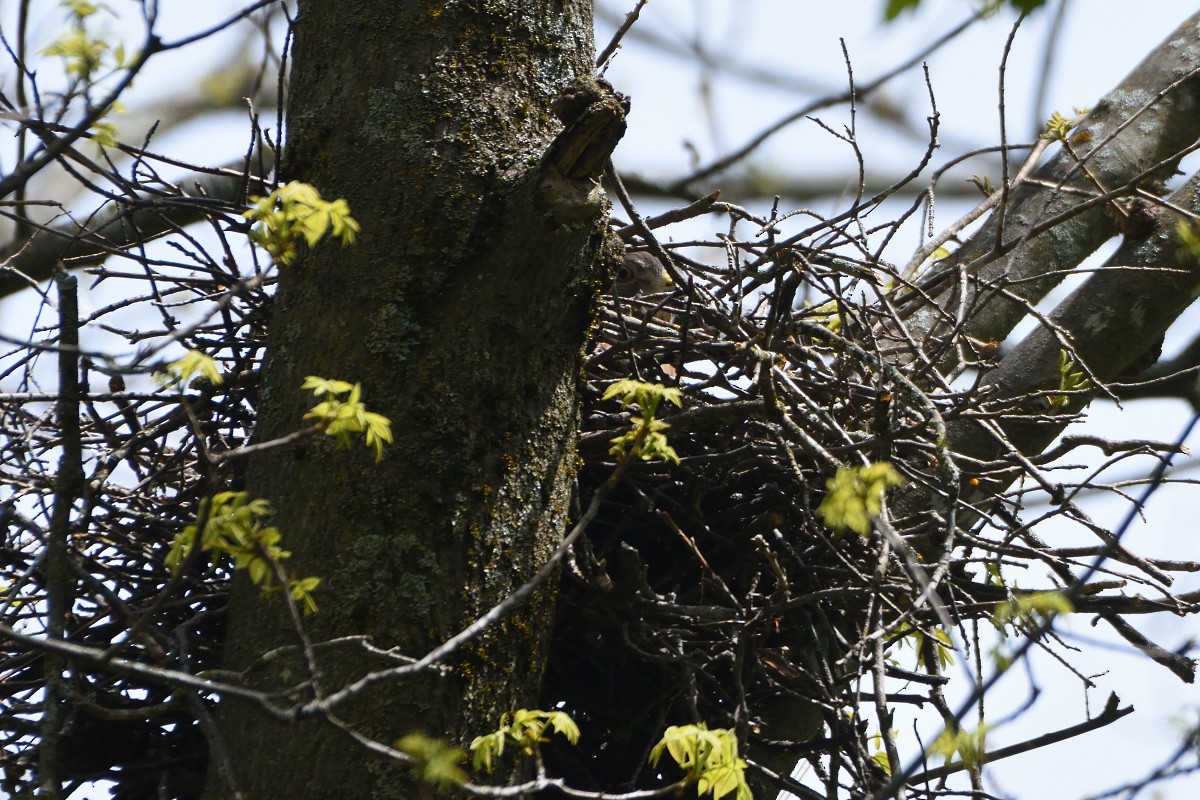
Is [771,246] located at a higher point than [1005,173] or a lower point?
lower

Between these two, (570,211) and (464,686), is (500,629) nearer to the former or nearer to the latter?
(464,686)

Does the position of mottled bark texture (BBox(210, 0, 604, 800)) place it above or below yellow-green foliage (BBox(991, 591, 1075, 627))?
above

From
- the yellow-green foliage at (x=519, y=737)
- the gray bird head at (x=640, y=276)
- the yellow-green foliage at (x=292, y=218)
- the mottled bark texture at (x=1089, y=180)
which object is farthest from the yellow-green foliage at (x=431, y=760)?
the gray bird head at (x=640, y=276)

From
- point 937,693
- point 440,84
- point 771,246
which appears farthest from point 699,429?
point 440,84

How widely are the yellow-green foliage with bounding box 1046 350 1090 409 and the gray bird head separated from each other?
1.38m

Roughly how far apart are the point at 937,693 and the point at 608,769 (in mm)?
832

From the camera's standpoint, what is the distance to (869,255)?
2.77 meters

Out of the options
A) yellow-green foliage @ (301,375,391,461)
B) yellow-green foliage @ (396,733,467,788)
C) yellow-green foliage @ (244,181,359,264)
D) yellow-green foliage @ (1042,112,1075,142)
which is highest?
yellow-green foliage @ (1042,112,1075,142)

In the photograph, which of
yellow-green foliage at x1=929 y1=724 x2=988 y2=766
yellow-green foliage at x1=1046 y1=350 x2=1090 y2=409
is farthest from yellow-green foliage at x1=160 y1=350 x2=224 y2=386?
yellow-green foliage at x1=1046 y1=350 x2=1090 y2=409

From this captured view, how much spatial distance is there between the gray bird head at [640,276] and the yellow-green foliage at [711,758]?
2074 millimetres

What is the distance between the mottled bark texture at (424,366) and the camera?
2.07 m

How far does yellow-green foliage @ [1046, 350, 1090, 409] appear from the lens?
2.87 metres

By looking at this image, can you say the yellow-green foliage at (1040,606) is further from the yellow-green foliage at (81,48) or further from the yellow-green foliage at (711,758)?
the yellow-green foliage at (81,48)

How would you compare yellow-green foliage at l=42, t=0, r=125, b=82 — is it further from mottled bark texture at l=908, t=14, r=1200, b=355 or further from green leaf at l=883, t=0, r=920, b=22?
mottled bark texture at l=908, t=14, r=1200, b=355
